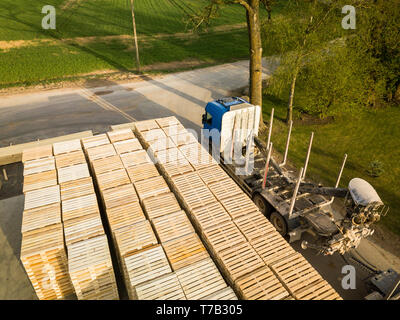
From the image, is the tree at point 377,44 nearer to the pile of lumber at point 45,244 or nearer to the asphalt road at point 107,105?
the asphalt road at point 107,105

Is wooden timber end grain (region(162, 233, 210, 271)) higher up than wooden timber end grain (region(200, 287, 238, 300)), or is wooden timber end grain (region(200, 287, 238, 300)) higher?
wooden timber end grain (region(162, 233, 210, 271))

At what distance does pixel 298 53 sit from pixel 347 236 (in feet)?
39.0

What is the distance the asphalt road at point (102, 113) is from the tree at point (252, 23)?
193 centimetres

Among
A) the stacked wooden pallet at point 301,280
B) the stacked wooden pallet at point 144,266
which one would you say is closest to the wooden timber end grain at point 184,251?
the stacked wooden pallet at point 144,266

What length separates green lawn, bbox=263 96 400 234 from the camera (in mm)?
14928

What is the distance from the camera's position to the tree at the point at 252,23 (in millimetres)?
16594

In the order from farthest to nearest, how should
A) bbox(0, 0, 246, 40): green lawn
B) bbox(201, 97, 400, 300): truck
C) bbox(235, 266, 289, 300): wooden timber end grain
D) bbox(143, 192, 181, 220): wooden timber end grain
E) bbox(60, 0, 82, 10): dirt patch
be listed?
bbox(60, 0, 82, 10): dirt patch, bbox(0, 0, 246, 40): green lawn, bbox(143, 192, 181, 220): wooden timber end grain, bbox(201, 97, 400, 300): truck, bbox(235, 266, 289, 300): wooden timber end grain

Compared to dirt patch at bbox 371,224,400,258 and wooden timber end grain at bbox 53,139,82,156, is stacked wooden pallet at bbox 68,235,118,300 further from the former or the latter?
dirt patch at bbox 371,224,400,258

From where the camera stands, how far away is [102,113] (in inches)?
871

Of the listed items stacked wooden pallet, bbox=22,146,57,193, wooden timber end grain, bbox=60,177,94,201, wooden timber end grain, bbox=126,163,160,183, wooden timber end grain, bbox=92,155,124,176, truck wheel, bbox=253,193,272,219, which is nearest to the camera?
wooden timber end grain, bbox=60,177,94,201

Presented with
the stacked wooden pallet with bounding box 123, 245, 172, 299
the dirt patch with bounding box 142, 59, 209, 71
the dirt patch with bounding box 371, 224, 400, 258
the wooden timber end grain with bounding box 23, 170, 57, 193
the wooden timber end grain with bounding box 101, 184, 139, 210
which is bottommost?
the dirt patch with bounding box 371, 224, 400, 258

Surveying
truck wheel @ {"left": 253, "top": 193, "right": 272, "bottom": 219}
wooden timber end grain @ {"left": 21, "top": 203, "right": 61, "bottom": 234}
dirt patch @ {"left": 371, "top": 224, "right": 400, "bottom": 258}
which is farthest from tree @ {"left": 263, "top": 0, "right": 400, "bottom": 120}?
wooden timber end grain @ {"left": 21, "top": 203, "right": 61, "bottom": 234}

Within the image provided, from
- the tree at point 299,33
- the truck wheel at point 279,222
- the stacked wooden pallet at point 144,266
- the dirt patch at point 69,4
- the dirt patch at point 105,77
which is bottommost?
the truck wheel at point 279,222

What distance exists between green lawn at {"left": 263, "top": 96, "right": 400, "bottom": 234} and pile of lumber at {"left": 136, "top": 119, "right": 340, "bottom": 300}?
21.6 feet
